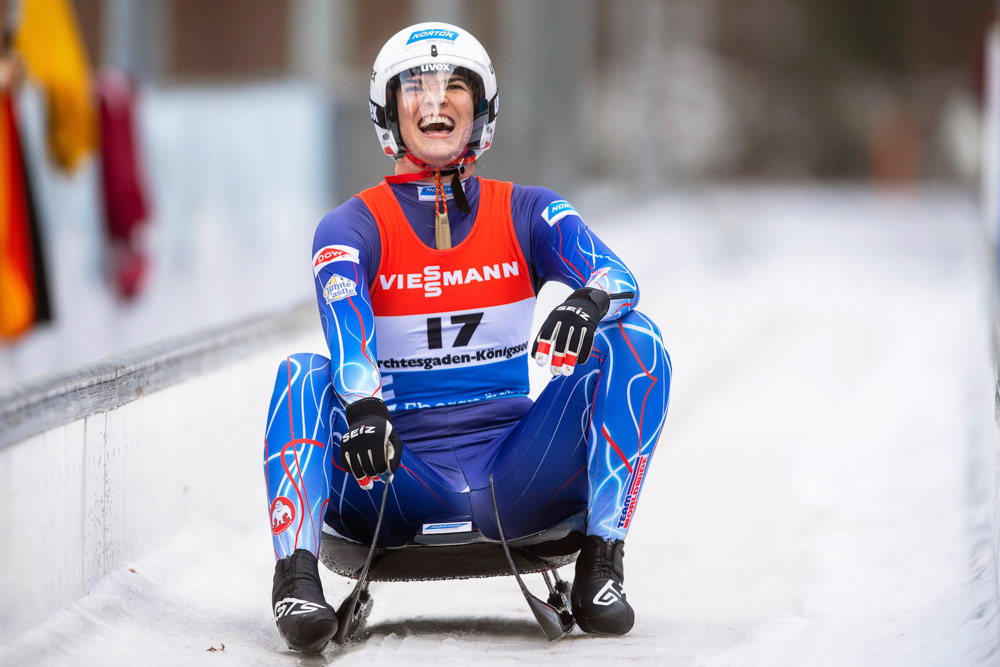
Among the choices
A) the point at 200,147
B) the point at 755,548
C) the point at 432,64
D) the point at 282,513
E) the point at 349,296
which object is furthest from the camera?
the point at 200,147

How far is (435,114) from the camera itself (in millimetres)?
3094

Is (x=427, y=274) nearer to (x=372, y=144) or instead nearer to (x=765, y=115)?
(x=372, y=144)

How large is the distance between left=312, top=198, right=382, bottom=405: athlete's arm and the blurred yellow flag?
3577 millimetres

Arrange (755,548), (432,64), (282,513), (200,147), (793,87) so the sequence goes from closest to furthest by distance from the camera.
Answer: (282,513) < (432,64) < (755,548) < (200,147) < (793,87)

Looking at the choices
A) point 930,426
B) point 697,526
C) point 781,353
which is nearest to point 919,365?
point 781,353

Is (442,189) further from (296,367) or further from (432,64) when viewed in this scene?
(296,367)

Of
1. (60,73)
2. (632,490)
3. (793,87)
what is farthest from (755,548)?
(793,87)

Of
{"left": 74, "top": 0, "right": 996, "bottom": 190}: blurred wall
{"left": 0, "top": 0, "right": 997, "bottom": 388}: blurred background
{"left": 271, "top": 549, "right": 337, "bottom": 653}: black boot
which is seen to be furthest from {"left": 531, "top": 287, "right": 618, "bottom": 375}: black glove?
{"left": 74, "top": 0, "right": 996, "bottom": 190}: blurred wall

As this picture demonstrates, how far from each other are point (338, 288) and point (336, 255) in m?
0.08

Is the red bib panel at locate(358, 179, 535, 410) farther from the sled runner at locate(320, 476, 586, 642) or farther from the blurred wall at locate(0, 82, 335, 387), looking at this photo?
the blurred wall at locate(0, 82, 335, 387)

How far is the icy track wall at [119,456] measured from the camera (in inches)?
107

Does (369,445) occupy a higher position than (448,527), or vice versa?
(369,445)

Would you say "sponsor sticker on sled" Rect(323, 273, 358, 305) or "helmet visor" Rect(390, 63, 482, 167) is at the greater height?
"helmet visor" Rect(390, 63, 482, 167)

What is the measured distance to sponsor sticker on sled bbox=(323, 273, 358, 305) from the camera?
9.48ft
